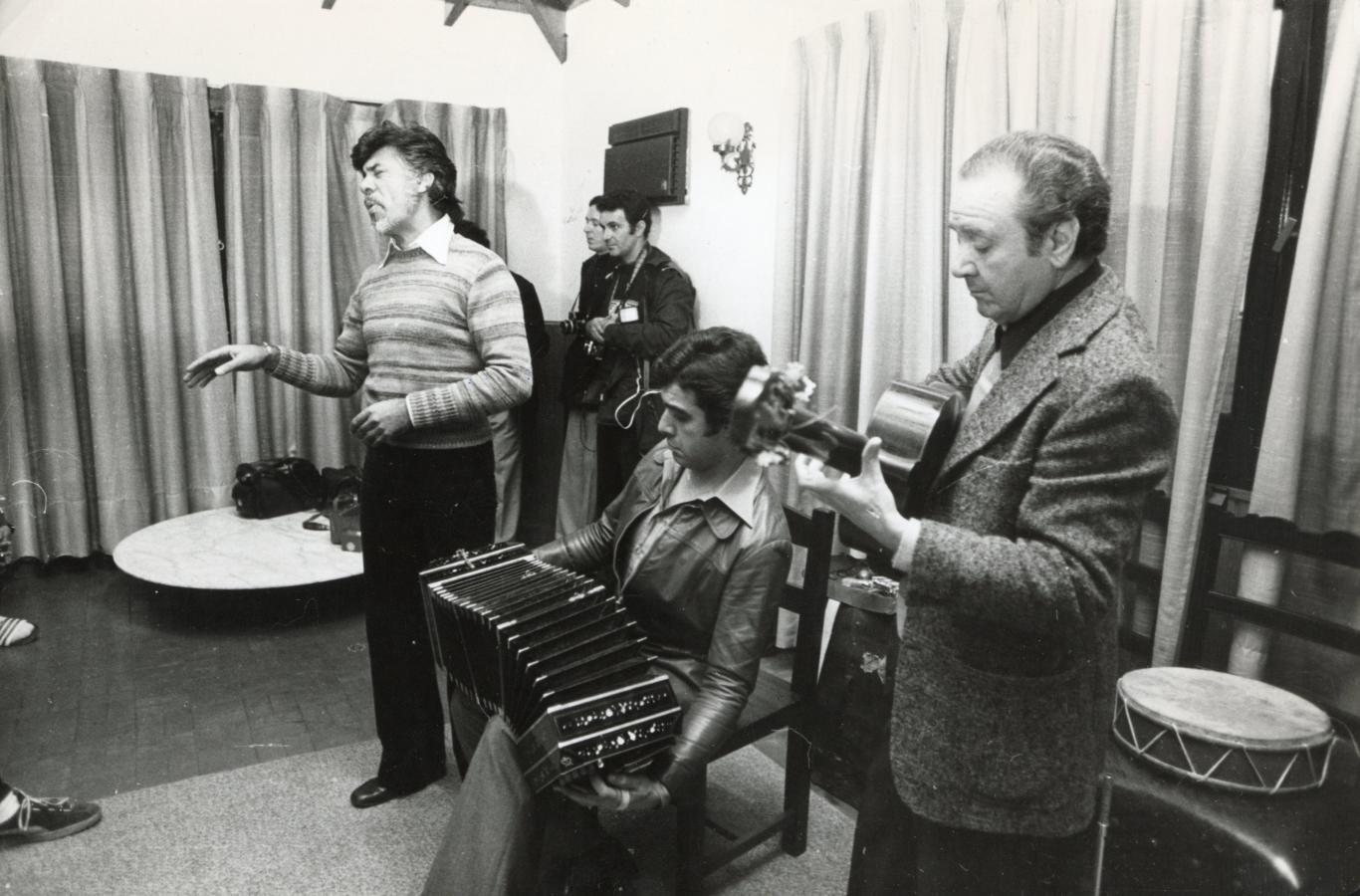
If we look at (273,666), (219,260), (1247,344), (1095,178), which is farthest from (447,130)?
(1095,178)

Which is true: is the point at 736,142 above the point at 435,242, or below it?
above

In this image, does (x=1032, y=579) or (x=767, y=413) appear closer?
(x=1032, y=579)

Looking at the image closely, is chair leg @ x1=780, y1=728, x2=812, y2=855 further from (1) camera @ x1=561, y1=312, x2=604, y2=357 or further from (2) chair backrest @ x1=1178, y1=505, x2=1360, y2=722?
(1) camera @ x1=561, y1=312, x2=604, y2=357

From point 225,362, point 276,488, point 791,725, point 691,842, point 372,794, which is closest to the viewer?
point 691,842

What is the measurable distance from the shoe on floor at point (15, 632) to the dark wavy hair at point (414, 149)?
2.54 meters

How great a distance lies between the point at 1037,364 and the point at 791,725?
4.20 feet

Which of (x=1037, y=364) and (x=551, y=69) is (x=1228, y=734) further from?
(x=551, y=69)

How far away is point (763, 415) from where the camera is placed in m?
1.26

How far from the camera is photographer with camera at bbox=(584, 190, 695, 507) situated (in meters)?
4.08

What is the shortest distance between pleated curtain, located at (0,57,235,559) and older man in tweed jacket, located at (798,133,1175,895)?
4.41 meters

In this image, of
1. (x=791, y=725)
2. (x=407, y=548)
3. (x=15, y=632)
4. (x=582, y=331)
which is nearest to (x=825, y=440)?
(x=791, y=725)

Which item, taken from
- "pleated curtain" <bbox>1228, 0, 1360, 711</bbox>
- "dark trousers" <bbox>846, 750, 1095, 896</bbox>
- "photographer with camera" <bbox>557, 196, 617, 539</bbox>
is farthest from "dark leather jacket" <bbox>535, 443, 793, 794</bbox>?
"photographer with camera" <bbox>557, 196, 617, 539</bbox>

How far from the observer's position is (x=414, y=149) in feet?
7.60

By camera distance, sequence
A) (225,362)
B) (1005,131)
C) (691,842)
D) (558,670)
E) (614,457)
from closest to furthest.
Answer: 1. (558,670)
2. (691,842)
3. (225,362)
4. (1005,131)
5. (614,457)
